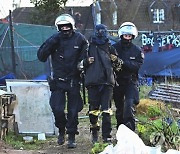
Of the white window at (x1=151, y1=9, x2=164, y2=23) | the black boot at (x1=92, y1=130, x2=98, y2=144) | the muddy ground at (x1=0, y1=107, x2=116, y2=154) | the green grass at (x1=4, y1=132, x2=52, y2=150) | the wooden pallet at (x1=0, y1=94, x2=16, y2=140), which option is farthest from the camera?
the white window at (x1=151, y1=9, x2=164, y2=23)

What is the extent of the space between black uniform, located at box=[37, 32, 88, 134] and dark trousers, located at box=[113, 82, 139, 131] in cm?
65

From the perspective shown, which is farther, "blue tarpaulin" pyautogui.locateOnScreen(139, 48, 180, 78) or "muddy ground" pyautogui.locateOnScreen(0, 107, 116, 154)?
"blue tarpaulin" pyautogui.locateOnScreen(139, 48, 180, 78)

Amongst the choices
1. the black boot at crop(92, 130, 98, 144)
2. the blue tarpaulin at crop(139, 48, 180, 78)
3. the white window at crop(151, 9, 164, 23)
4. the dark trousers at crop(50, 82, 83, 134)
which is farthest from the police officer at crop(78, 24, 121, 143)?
the white window at crop(151, 9, 164, 23)

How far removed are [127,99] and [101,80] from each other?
21.9 inches

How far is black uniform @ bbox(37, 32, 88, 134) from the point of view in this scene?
289 inches

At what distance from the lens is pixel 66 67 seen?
24.1ft

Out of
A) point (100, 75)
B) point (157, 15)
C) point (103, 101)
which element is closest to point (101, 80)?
point (100, 75)

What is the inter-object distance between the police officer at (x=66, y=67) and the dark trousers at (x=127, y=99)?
2.08 feet

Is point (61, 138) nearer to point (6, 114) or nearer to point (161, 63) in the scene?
point (6, 114)

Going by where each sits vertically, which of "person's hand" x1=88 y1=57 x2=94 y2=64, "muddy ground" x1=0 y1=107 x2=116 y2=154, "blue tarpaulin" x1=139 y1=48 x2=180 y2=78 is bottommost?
"muddy ground" x1=0 y1=107 x2=116 y2=154

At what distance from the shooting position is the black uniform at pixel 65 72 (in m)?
7.34

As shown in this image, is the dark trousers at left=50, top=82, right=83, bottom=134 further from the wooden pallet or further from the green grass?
the wooden pallet

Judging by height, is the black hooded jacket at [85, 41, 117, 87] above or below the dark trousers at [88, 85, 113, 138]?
above

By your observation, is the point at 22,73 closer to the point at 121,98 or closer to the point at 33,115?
the point at 33,115
